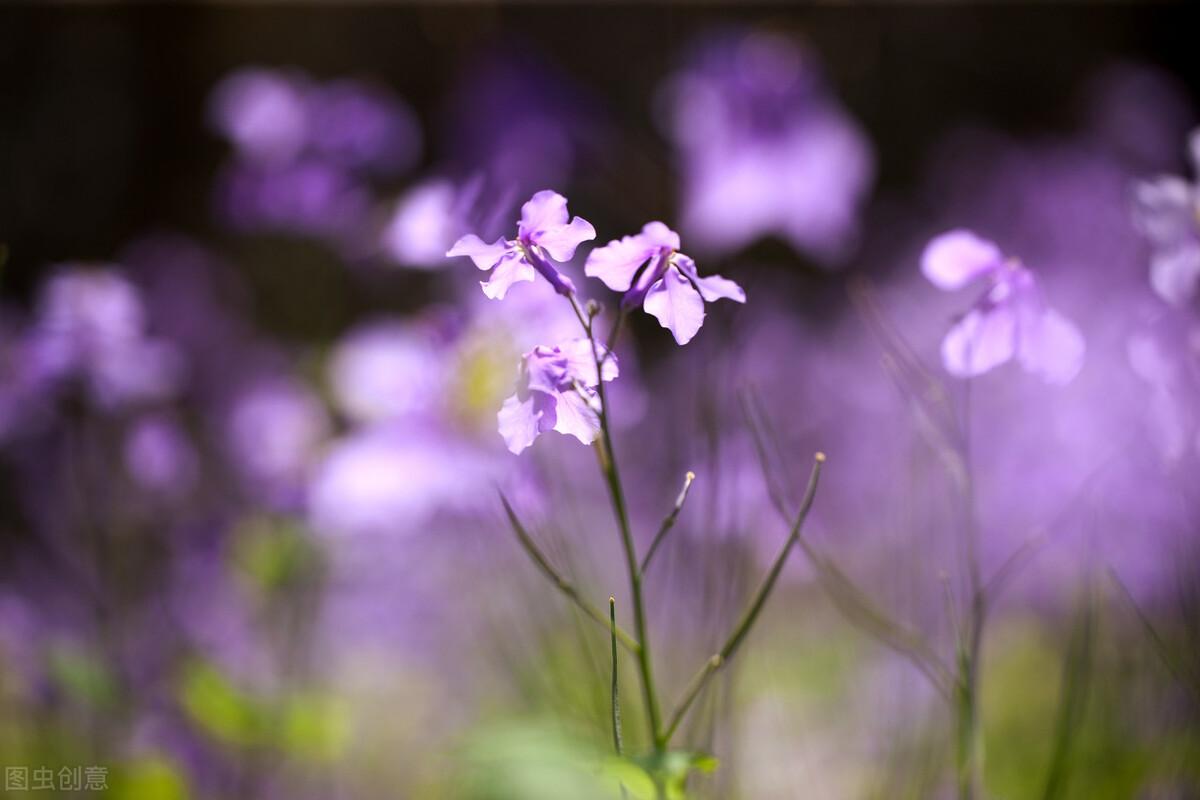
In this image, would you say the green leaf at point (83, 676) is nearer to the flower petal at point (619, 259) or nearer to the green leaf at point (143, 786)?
the green leaf at point (143, 786)

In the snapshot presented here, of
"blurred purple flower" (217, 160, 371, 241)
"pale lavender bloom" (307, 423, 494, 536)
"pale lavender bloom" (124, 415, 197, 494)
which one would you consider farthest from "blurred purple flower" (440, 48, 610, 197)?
"pale lavender bloom" (124, 415, 197, 494)

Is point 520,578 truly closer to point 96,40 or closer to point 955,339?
point 955,339

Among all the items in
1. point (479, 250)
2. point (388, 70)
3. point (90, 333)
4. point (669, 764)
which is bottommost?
point (669, 764)

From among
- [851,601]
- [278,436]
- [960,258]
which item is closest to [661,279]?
[960,258]

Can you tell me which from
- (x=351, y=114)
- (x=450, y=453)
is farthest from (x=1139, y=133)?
(x=450, y=453)

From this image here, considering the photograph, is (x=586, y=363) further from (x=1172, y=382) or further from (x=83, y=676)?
(x=83, y=676)

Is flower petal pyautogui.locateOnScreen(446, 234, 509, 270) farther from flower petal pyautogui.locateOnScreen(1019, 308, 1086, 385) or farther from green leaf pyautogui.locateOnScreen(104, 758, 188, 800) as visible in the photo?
green leaf pyautogui.locateOnScreen(104, 758, 188, 800)
